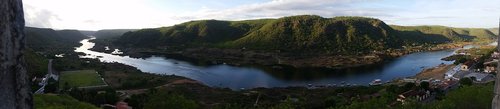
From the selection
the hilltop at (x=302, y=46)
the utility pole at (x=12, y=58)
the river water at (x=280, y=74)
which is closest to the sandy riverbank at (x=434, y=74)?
the river water at (x=280, y=74)

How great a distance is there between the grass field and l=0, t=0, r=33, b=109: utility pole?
2883 inches

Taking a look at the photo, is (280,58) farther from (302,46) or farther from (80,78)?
(80,78)

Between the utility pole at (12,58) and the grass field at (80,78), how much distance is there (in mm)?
73237

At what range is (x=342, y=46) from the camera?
162 meters

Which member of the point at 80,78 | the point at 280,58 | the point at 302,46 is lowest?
the point at 280,58

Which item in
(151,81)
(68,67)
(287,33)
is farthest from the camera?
(287,33)

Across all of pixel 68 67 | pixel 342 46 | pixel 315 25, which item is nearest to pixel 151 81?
pixel 68 67

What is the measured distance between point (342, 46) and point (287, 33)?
86.6ft

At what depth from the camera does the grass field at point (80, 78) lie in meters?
74.9

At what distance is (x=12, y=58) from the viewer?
361 cm

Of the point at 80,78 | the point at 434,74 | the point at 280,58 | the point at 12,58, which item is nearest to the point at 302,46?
the point at 280,58

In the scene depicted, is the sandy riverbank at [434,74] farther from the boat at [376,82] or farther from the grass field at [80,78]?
the grass field at [80,78]

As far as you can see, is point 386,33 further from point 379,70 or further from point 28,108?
point 28,108

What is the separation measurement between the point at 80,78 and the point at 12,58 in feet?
272
